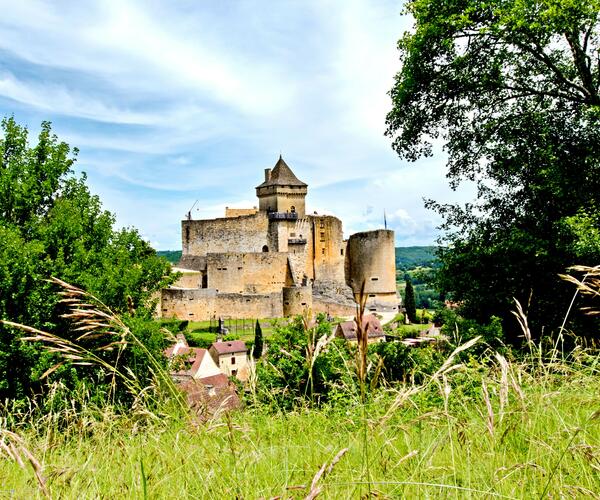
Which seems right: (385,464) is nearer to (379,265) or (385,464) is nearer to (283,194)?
(379,265)

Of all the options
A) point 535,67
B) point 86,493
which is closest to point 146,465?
point 86,493

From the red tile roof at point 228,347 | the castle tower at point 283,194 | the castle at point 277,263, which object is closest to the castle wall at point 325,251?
the castle at point 277,263

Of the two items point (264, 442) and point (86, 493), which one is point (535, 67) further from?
point (86, 493)

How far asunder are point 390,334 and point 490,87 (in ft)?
14.3

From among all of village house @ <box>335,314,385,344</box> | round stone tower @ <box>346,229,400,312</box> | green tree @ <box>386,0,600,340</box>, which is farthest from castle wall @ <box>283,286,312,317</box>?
green tree @ <box>386,0,600,340</box>

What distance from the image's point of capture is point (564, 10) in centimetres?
638

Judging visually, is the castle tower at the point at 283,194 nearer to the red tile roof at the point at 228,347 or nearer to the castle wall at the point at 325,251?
the castle wall at the point at 325,251

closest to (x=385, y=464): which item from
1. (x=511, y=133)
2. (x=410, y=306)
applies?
(x=511, y=133)

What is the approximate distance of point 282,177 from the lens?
4381cm

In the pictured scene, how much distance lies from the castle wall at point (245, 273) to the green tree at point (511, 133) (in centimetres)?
2986

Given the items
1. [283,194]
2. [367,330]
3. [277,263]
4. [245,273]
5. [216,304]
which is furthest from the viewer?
[283,194]

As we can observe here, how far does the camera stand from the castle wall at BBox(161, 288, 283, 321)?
3484 cm

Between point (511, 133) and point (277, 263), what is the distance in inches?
1237

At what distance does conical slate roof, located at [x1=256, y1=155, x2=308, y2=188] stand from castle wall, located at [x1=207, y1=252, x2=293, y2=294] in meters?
7.77
